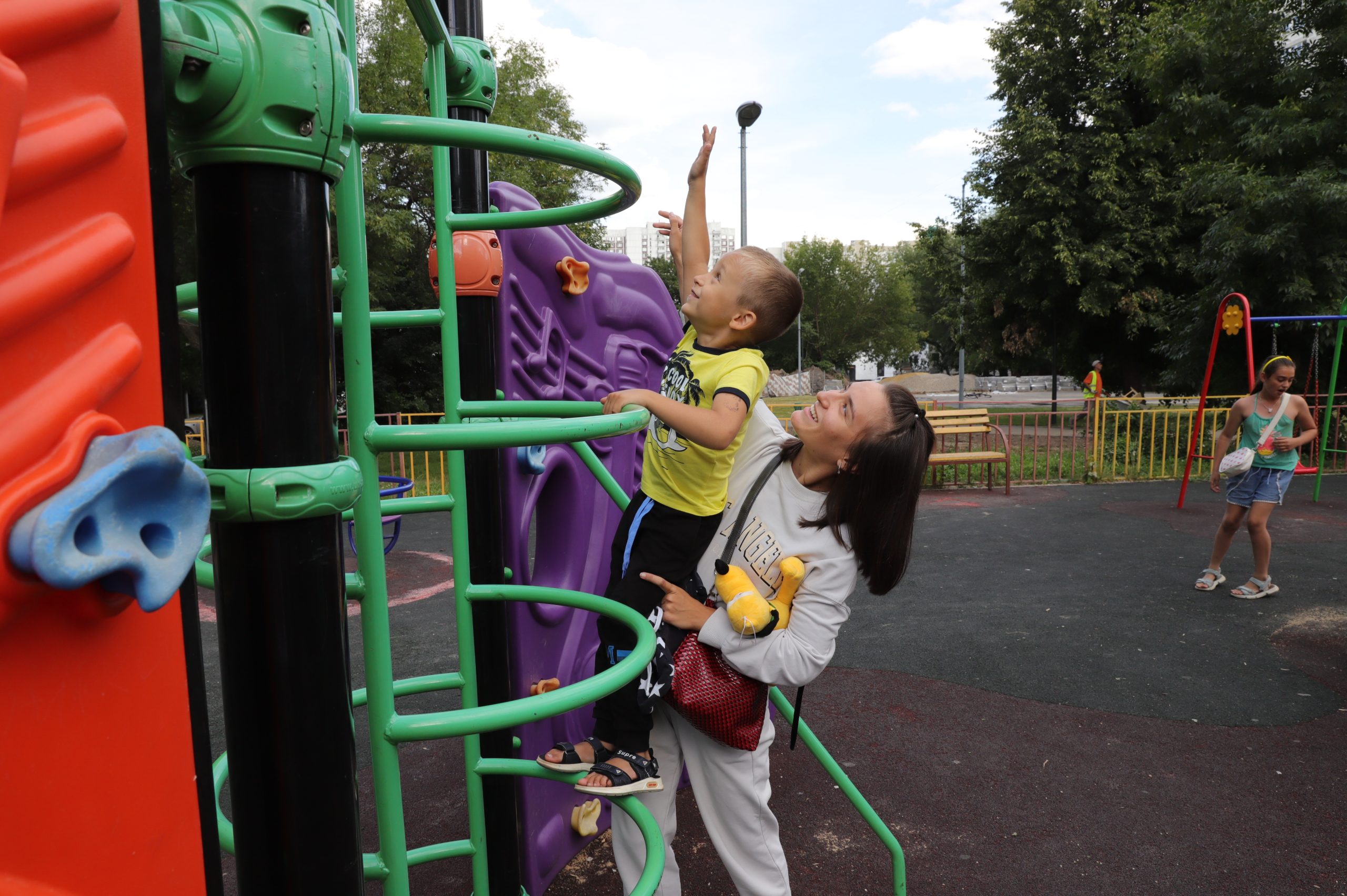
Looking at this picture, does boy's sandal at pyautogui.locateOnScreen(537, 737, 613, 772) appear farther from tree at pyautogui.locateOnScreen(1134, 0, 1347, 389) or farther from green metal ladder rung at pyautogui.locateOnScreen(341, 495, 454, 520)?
tree at pyautogui.locateOnScreen(1134, 0, 1347, 389)

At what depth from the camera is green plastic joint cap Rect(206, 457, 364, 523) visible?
0.73 m

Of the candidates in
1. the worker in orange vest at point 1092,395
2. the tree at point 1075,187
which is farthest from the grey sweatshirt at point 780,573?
the tree at point 1075,187

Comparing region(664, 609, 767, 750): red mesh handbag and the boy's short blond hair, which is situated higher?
the boy's short blond hair

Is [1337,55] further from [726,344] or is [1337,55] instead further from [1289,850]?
[726,344]

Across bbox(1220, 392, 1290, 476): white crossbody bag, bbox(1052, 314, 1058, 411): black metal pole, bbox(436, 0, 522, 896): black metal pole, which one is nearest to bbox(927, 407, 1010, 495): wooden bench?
bbox(1220, 392, 1290, 476): white crossbody bag

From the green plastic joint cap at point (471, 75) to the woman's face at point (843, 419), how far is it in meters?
0.92

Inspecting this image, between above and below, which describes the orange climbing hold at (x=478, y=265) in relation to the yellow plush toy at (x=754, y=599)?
above

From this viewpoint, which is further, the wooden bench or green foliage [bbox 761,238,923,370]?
green foliage [bbox 761,238,923,370]

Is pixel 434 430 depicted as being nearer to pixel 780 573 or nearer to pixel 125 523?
pixel 125 523

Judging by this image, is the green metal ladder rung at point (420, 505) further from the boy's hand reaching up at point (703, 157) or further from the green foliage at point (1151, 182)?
the green foliage at point (1151, 182)

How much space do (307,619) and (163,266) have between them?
1.14 feet

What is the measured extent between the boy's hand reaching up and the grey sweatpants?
1.26 metres

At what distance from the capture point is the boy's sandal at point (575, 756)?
1552mm

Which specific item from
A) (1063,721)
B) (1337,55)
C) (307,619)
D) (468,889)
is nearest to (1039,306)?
(1337,55)
